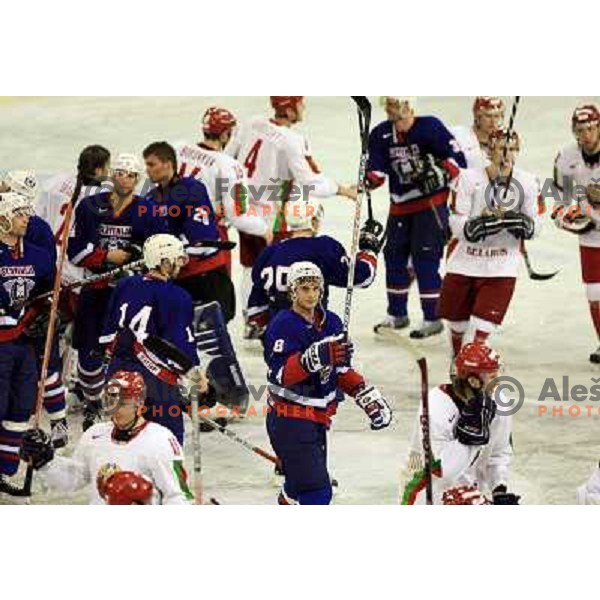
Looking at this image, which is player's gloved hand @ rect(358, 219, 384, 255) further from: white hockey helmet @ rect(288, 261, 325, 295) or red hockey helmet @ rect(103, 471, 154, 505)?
red hockey helmet @ rect(103, 471, 154, 505)

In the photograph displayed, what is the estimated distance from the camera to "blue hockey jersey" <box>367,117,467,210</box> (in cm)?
1291

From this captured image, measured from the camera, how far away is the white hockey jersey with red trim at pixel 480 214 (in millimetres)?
12516

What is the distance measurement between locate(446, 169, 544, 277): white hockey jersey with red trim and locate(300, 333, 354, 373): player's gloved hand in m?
1.33

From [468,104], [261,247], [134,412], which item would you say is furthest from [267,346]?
[468,104]

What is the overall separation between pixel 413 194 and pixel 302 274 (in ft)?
5.30

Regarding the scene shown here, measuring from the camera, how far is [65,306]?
12.2 m

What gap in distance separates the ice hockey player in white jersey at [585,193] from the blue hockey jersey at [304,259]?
49.5 inches

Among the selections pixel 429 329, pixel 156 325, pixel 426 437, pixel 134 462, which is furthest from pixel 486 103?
pixel 134 462

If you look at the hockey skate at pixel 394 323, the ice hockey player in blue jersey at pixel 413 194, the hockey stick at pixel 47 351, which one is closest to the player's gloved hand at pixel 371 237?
the ice hockey player in blue jersey at pixel 413 194

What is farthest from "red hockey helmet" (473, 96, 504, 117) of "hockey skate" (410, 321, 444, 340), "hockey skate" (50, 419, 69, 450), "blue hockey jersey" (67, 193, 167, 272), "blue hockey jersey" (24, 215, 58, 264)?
"hockey skate" (50, 419, 69, 450)

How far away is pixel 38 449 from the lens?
1147 cm
